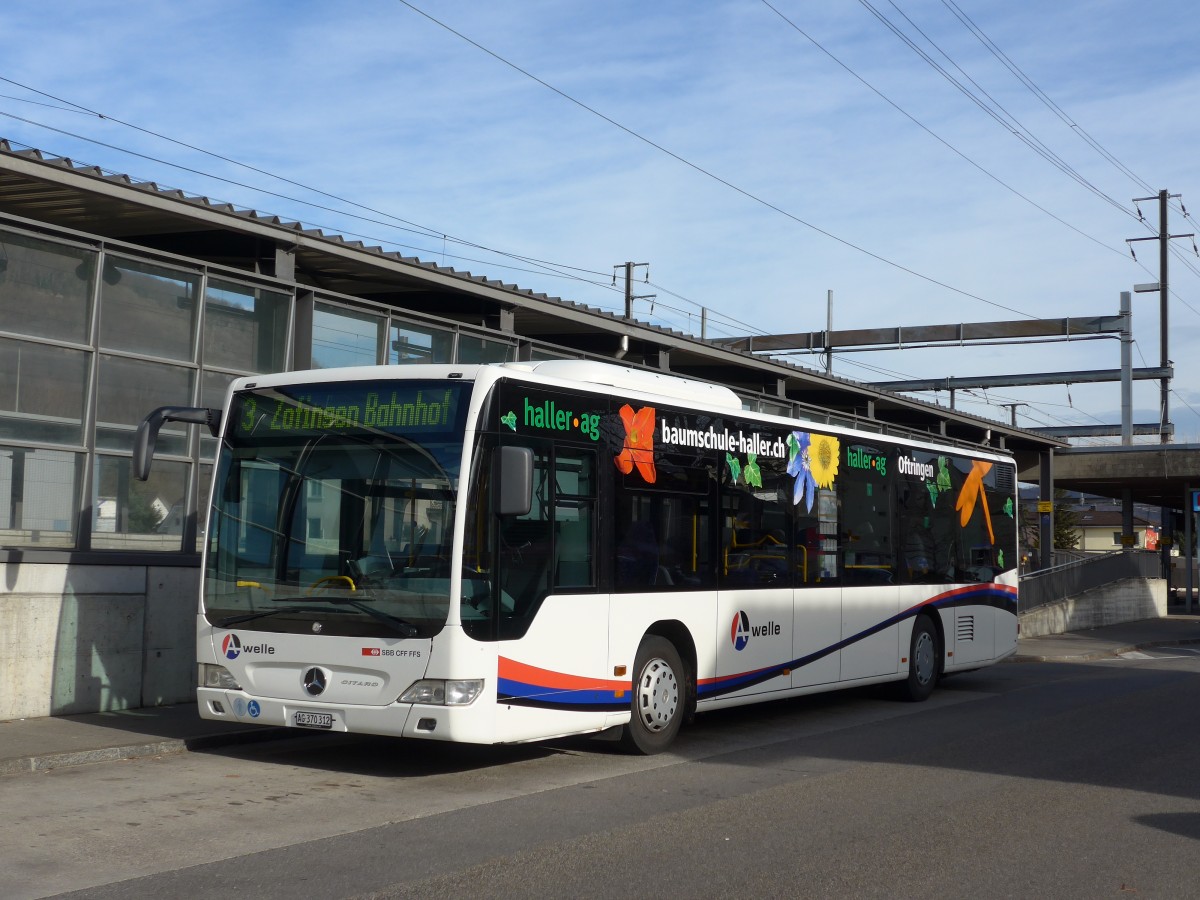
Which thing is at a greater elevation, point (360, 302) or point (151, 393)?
point (360, 302)

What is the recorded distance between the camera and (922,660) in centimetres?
1609

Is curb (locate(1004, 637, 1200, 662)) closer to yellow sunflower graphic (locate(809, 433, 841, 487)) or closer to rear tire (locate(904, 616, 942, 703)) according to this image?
rear tire (locate(904, 616, 942, 703))

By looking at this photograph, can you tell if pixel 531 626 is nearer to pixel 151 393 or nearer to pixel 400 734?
pixel 400 734

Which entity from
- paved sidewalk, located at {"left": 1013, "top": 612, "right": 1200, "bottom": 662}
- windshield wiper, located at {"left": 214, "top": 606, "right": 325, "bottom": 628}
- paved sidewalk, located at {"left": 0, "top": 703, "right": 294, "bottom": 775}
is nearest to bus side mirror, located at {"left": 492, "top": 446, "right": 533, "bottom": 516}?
windshield wiper, located at {"left": 214, "top": 606, "right": 325, "bottom": 628}

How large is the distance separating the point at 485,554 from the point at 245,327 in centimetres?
629

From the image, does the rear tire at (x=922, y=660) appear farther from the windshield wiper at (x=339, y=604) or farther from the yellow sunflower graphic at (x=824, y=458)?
the windshield wiper at (x=339, y=604)

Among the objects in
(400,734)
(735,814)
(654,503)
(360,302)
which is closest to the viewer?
(735,814)

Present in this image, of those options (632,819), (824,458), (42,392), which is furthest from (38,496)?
(824,458)

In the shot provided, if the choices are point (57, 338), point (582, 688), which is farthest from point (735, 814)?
Result: point (57, 338)

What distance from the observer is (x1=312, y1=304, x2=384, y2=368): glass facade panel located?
1520 centimetres

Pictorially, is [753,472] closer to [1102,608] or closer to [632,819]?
[632,819]

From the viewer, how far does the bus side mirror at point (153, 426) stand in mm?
10117

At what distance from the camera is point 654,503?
11.2 meters

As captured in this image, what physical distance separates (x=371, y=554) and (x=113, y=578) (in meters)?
4.51
